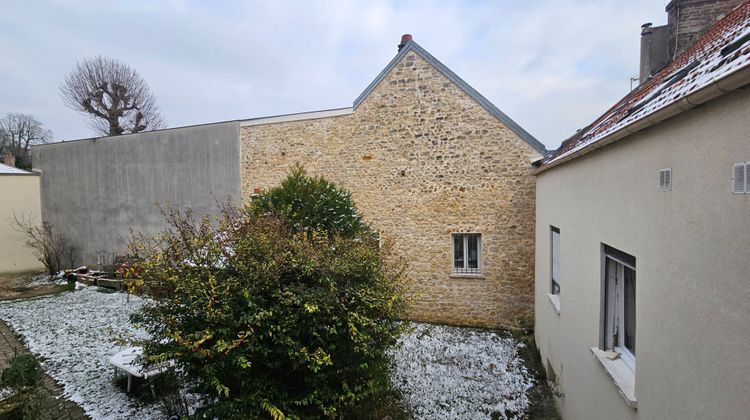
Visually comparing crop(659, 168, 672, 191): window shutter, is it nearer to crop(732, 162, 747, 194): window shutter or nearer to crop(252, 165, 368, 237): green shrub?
crop(732, 162, 747, 194): window shutter

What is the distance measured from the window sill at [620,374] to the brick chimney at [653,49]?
5406 mm

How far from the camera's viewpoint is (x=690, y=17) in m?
5.62

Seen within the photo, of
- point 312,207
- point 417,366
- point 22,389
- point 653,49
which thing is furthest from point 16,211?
point 653,49

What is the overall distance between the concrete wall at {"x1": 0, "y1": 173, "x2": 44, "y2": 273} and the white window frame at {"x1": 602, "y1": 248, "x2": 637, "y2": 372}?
78.5 ft

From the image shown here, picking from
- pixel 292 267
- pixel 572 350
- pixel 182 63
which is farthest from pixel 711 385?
pixel 182 63

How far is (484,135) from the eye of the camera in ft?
29.6

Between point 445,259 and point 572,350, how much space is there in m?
4.99

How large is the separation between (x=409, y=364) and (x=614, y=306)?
4469 millimetres

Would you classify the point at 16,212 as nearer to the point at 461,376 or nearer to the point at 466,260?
the point at 466,260

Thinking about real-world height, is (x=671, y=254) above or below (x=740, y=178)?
below

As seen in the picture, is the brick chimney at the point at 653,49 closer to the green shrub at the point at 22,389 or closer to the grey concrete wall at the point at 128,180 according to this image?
the green shrub at the point at 22,389

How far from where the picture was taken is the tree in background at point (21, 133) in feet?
98.3

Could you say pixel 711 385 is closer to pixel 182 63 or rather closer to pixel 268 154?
pixel 268 154

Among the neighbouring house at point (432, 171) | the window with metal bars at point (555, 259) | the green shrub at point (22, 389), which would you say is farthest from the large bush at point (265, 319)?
the neighbouring house at point (432, 171)
